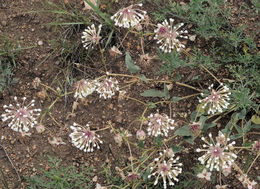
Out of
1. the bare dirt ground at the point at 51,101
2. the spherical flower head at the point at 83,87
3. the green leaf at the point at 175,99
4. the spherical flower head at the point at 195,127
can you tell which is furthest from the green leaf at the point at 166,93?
the spherical flower head at the point at 83,87

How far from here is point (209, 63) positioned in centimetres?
407

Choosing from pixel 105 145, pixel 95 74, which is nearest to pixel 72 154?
pixel 105 145

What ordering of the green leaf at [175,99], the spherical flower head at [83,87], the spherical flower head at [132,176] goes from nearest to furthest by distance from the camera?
the spherical flower head at [132,176] < the spherical flower head at [83,87] < the green leaf at [175,99]

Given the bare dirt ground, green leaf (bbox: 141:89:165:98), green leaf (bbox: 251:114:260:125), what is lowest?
the bare dirt ground

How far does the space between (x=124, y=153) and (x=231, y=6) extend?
2.08 m

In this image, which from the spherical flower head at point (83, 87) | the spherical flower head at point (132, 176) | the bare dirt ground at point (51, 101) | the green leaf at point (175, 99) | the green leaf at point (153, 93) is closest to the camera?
the spherical flower head at point (132, 176)

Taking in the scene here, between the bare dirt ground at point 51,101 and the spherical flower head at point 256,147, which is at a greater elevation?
the spherical flower head at point 256,147

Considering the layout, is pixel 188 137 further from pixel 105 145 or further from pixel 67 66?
pixel 67 66

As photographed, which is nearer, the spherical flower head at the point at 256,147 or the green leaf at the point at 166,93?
the spherical flower head at the point at 256,147

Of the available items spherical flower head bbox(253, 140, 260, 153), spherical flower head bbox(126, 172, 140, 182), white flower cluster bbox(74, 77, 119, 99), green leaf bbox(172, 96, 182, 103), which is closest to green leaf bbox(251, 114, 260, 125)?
Result: spherical flower head bbox(253, 140, 260, 153)

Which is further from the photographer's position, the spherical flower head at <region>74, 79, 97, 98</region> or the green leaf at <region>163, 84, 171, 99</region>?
the green leaf at <region>163, 84, 171, 99</region>

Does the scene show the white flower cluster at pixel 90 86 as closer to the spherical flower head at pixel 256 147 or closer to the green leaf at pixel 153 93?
the green leaf at pixel 153 93

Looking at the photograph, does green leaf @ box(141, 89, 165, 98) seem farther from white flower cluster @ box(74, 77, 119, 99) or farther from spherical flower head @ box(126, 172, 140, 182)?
spherical flower head @ box(126, 172, 140, 182)

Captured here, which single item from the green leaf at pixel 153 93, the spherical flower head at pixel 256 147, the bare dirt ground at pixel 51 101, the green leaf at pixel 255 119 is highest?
the spherical flower head at pixel 256 147
